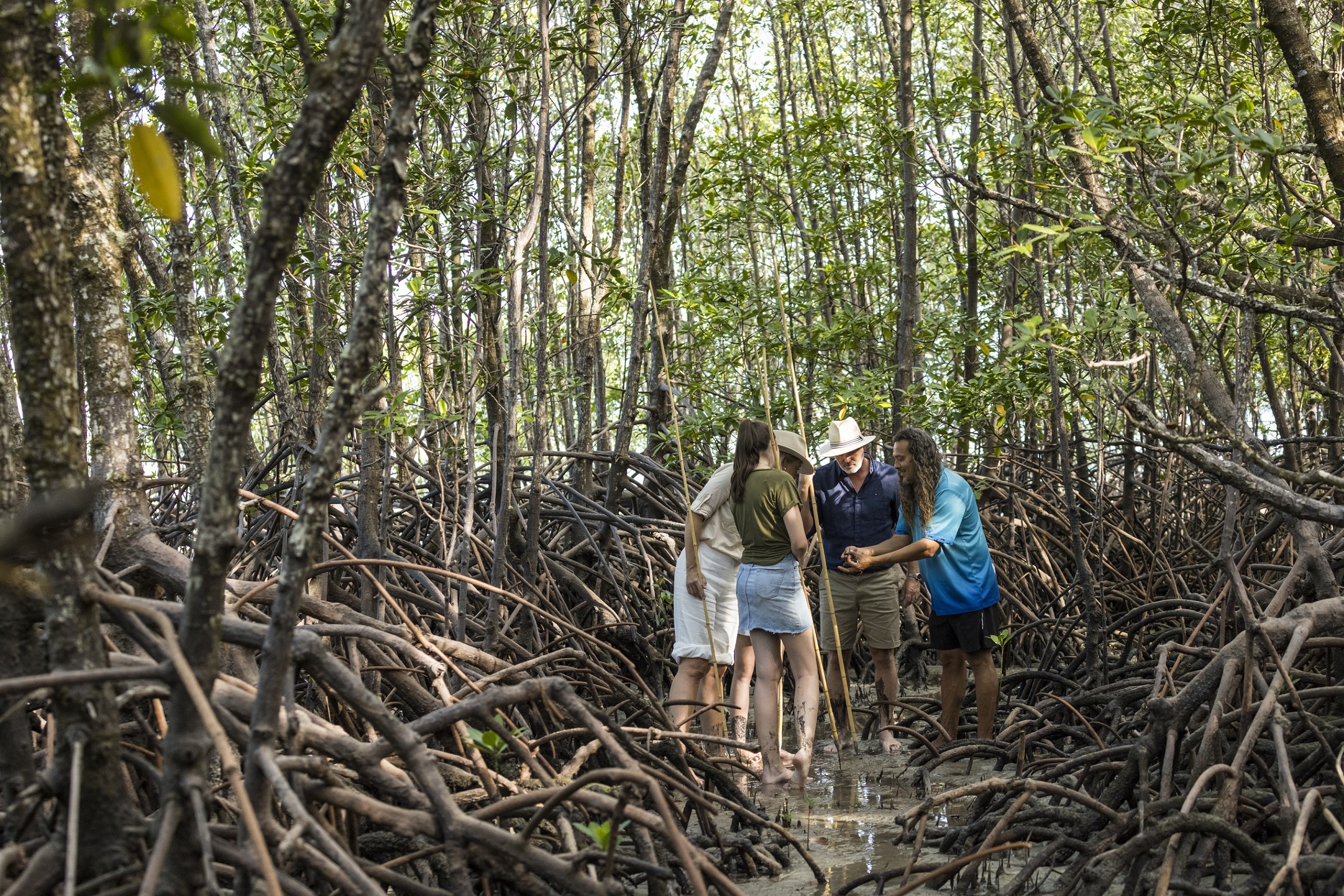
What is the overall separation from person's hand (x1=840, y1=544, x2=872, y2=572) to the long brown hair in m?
0.55

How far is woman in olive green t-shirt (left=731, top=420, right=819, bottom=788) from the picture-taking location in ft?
13.5

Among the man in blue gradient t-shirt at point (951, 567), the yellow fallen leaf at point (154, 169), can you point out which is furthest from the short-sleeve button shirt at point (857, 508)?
the yellow fallen leaf at point (154, 169)

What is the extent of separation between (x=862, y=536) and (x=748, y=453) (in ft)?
2.51

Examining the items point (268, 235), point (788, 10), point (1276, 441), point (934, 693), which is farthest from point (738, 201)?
Result: point (268, 235)

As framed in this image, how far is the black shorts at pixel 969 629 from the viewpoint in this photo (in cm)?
414

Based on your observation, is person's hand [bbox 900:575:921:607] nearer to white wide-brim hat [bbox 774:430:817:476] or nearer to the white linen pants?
white wide-brim hat [bbox 774:430:817:476]

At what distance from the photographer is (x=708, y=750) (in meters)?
4.14

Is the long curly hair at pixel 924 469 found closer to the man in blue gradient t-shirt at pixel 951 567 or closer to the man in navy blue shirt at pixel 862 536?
the man in blue gradient t-shirt at pixel 951 567

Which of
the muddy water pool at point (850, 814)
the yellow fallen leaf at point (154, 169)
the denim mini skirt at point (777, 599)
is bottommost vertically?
the muddy water pool at point (850, 814)

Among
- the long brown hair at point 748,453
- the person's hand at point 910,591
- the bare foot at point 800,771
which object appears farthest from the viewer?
the person's hand at point 910,591

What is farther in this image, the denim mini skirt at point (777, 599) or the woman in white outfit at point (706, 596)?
the woman in white outfit at point (706, 596)

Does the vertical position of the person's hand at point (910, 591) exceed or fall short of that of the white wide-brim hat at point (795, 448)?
it falls short

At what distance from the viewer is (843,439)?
4613 millimetres

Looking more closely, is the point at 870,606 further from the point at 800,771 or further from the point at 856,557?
the point at 800,771
